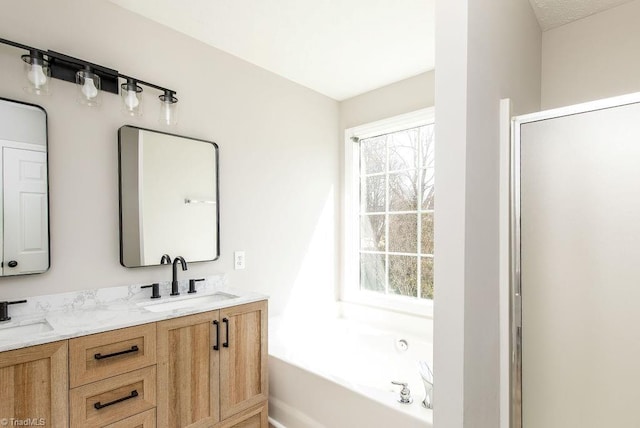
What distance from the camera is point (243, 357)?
77.7 inches

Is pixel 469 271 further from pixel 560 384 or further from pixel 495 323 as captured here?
pixel 560 384

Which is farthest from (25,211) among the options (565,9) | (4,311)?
(565,9)

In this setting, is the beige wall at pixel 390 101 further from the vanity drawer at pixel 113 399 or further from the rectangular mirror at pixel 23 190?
the vanity drawer at pixel 113 399

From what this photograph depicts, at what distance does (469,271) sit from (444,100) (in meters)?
0.61

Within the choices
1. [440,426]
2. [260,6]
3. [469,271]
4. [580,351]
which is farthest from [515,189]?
[260,6]

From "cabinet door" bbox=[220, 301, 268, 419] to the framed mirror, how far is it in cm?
54

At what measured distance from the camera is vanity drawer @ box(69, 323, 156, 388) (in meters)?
1.37

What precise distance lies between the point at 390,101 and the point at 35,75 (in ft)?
7.82

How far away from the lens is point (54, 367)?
1.30 meters

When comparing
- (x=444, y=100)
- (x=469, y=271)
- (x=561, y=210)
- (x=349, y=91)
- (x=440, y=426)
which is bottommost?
(x=440, y=426)

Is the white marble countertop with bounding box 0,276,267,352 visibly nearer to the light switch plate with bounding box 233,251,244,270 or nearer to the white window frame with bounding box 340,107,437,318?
the light switch plate with bounding box 233,251,244,270

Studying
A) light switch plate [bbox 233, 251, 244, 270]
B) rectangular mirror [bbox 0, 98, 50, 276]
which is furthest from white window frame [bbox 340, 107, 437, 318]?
rectangular mirror [bbox 0, 98, 50, 276]

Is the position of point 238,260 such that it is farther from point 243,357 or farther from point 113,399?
point 113,399

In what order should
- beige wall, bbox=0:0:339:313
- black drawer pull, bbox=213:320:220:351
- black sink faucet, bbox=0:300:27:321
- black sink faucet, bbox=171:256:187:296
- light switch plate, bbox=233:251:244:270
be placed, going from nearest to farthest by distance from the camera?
black sink faucet, bbox=0:300:27:321 → beige wall, bbox=0:0:339:313 → black drawer pull, bbox=213:320:220:351 → black sink faucet, bbox=171:256:187:296 → light switch plate, bbox=233:251:244:270
